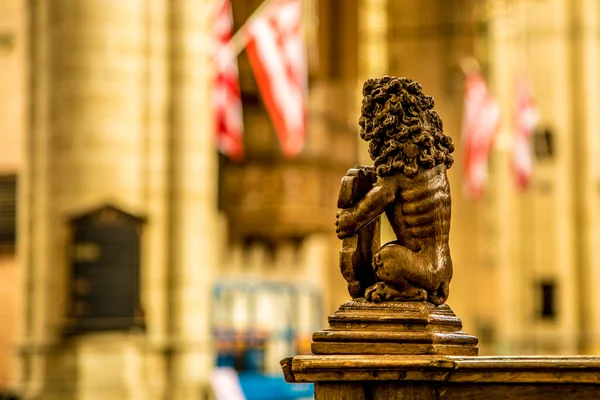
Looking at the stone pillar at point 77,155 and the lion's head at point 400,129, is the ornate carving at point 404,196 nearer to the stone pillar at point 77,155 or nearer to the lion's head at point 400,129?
the lion's head at point 400,129

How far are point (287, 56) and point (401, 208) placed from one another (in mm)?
12777

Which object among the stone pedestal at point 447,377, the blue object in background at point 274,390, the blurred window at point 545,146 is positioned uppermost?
the blurred window at point 545,146

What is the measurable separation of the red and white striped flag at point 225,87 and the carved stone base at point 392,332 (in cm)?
1255

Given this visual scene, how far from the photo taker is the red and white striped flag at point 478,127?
100 ft

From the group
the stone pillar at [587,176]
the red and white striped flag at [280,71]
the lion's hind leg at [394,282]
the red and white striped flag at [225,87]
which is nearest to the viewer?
the lion's hind leg at [394,282]

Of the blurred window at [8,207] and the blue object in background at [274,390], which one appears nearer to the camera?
the blue object in background at [274,390]

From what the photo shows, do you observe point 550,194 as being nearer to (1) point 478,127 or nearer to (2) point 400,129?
(1) point 478,127

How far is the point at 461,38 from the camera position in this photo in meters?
44.6

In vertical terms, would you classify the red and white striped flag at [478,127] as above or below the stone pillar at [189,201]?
above

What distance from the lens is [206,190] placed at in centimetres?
1730

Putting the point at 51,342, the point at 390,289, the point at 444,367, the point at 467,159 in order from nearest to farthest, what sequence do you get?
the point at 444,367 → the point at 390,289 → the point at 51,342 → the point at 467,159

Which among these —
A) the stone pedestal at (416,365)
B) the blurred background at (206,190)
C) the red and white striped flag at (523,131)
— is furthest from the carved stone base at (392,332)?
the red and white striped flag at (523,131)

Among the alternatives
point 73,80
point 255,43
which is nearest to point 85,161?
point 73,80

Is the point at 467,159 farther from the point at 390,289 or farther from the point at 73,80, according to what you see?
the point at 390,289
